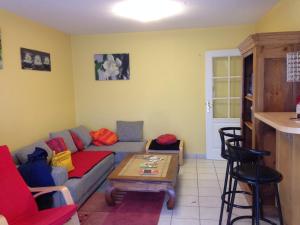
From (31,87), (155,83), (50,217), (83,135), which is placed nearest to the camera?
(50,217)

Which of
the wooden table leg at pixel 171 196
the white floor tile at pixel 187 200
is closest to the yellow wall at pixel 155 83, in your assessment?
the white floor tile at pixel 187 200

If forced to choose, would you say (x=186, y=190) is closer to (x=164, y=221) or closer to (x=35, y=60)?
(x=164, y=221)

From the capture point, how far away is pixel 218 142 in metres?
4.89

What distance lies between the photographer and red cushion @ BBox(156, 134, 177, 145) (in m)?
4.71

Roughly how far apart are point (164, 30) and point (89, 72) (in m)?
1.68

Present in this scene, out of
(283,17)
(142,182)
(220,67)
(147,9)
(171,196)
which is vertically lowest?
(171,196)

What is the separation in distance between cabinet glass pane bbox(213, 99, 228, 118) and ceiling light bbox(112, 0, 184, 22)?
1.90 m

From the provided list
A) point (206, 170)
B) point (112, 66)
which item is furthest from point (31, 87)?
point (206, 170)

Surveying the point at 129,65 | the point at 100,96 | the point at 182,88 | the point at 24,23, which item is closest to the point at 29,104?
the point at 24,23

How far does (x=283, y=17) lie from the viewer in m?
3.23

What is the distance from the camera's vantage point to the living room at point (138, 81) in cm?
445

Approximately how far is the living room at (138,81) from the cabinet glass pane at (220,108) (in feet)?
0.73

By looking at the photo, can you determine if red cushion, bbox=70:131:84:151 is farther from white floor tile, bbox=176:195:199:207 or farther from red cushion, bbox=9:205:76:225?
red cushion, bbox=9:205:76:225

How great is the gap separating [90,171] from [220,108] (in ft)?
8.91
